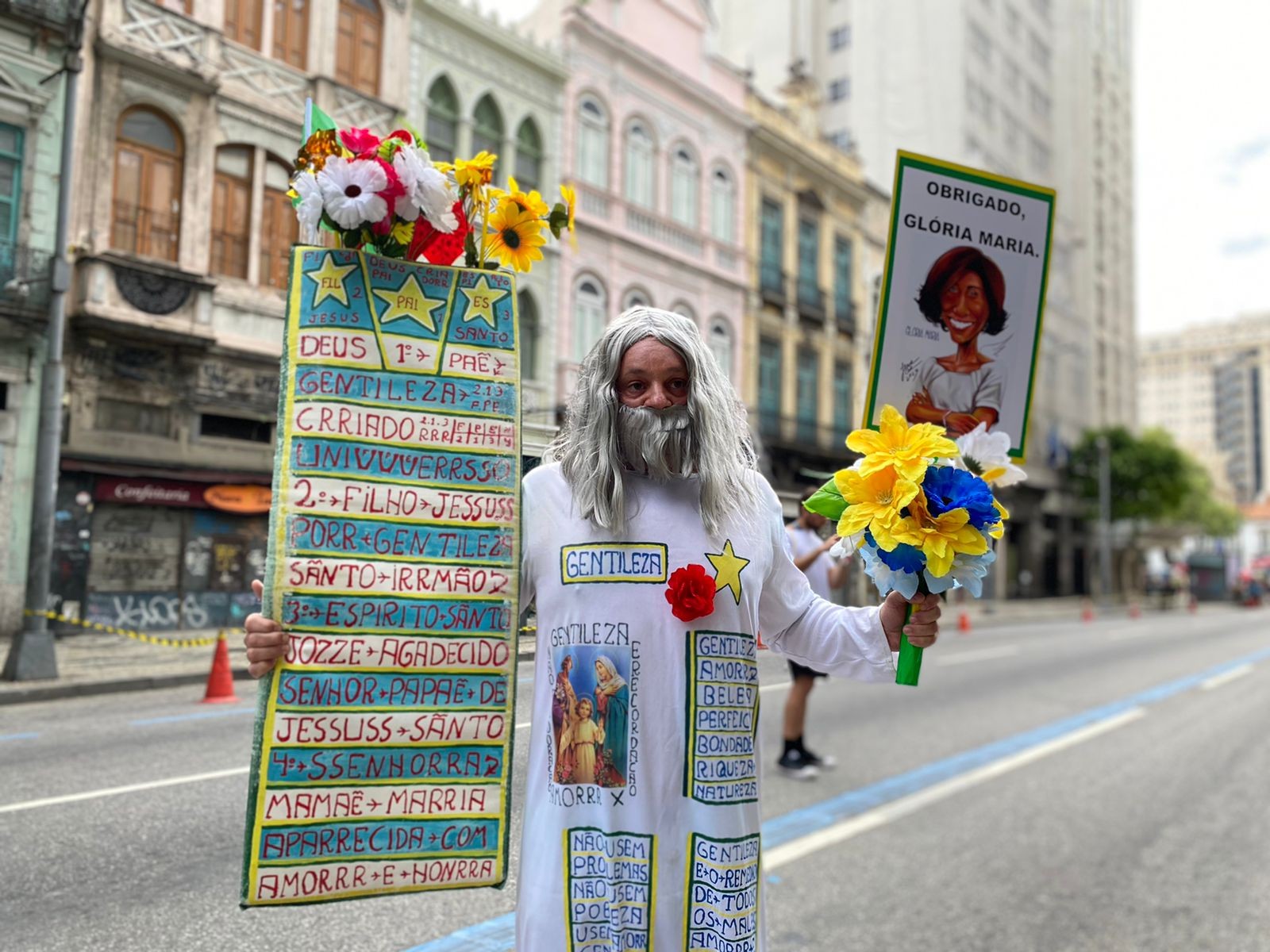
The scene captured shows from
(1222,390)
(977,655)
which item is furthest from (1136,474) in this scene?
A: (1222,390)

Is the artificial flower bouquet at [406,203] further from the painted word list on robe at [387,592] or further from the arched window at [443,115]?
the arched window at [443,115]

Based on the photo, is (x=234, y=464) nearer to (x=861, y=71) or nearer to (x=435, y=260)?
(x=435, y=260)

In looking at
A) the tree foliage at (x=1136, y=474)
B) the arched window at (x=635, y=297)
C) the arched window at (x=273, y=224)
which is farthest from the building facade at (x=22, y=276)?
the tree foliage at (x=1136, y=474)

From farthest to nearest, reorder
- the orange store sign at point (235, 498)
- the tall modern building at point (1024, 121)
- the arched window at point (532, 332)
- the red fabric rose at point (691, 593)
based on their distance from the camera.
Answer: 1. the tall modern building at point (1024, 121)
2. the arched window at point (532, 332)
3. the orange store sign at point (235, 498)
4. the red fabric rose at point (691, 593)

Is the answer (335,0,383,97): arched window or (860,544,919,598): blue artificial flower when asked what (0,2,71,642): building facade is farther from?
(860,544,919,598): blue artificial flower

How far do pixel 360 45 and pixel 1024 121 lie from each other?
39837 mm

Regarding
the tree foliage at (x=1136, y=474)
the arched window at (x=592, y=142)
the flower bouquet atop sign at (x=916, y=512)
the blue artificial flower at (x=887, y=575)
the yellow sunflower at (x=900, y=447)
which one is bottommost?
the blue artificial flower at (x=887, y=575)

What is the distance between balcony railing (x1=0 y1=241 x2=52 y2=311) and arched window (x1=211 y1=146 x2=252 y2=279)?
109 inches

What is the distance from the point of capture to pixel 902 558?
86.0 inches

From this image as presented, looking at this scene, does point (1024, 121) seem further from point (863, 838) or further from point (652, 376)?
point (652, 376)

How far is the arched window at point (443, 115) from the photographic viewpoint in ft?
59.4

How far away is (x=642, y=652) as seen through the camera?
84.0 inches

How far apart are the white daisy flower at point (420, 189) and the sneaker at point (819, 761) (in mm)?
5878

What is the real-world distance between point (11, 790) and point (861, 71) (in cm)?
4494
